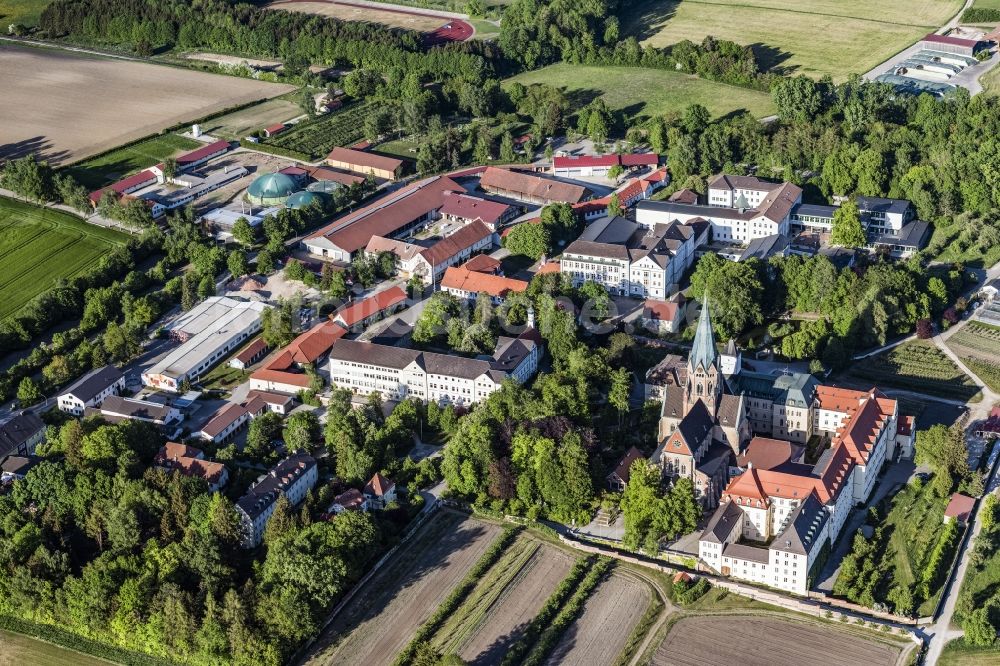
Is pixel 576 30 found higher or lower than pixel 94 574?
higher

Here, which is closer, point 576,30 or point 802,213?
point 802,213

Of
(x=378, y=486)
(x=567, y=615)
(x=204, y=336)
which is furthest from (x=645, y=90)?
(x=567, y=615)

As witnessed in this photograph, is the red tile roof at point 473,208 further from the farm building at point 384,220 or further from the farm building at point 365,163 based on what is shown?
the farm building at point 365,163

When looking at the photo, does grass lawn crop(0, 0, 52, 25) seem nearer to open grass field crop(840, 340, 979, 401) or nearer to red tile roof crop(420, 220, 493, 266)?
red tile roof crop(420, 220, 493, 266)

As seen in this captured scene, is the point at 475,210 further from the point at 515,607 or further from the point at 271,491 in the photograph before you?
the point at 515,607

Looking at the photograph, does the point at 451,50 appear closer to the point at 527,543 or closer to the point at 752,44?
the point at 752,44

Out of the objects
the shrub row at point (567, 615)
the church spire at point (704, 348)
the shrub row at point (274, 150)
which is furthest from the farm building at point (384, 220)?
the shrub row at point (567, 615)

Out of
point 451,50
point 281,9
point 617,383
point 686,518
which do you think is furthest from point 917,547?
point 281,9

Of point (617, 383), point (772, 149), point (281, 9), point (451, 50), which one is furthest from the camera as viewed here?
point (281, 9)
